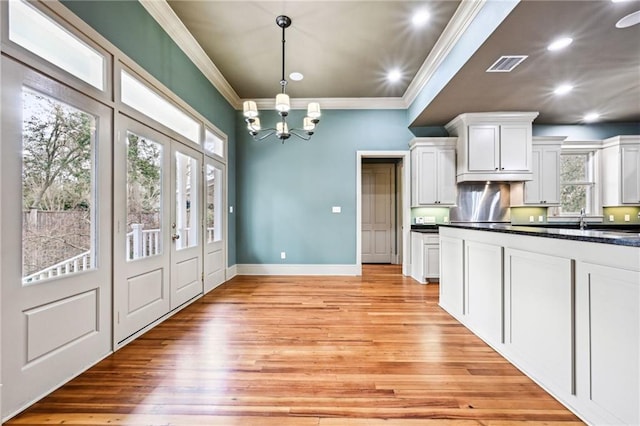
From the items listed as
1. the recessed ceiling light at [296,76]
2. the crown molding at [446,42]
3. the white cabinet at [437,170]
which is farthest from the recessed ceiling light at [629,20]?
the recessed ceiling light at [296,76]

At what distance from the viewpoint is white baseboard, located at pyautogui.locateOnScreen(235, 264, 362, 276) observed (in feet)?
17.6

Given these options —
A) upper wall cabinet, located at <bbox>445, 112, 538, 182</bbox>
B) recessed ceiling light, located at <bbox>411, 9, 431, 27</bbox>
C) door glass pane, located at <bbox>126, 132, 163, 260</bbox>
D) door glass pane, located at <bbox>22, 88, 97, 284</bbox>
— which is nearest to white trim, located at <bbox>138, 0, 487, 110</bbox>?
recessed ceiling light, located at <bbox>411, 9, 431, 27</bbox>

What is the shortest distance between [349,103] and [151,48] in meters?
3.40

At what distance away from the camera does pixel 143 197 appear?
Answer: 2.75m

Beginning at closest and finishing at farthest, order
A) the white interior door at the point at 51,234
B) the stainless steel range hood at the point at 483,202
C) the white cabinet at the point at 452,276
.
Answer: the white interior door at the point at 51,234
the white cabinet at the point at 452,276
the stainless steel range hood at the point at 483,202

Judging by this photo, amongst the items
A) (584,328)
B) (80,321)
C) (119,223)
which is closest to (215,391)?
(80,321)

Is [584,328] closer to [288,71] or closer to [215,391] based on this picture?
[215,391]

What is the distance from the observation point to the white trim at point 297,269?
537 centimetres

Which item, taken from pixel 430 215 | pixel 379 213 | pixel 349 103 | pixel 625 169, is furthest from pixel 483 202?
pixel 349 103

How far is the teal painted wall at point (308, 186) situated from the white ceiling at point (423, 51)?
67 centimetres

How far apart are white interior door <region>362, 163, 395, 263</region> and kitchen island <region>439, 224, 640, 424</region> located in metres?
4.26

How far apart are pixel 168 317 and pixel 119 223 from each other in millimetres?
1336

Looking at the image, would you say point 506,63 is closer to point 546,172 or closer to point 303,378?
point 546,172

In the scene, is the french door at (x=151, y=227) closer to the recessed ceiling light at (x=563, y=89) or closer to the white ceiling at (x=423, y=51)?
the white ceiling at (x=423, y=51)
